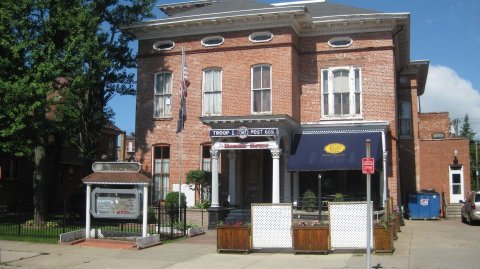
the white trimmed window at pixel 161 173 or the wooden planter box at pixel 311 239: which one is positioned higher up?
the white trimmed window at pixel 161 173

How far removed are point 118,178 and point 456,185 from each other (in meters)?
22.7

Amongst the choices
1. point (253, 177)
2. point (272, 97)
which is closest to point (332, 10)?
point (272, 97)

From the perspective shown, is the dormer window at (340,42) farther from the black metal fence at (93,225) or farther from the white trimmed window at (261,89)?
the black metal fence at (93,225)

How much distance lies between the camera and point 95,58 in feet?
76.3

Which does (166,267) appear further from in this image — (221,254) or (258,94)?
(258,94)

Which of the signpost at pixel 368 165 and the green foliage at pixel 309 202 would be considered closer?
the signpost at pixel 368 165

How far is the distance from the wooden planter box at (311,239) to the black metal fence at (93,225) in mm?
5331

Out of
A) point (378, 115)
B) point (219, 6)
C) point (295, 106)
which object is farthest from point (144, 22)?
point (378, 115)

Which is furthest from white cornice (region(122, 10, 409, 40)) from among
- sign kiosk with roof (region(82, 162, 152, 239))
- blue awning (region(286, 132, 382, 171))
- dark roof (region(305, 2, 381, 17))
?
sign kiosk with roof (region(82, 162, 152, 239))

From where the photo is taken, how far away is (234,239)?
16250 millimetres

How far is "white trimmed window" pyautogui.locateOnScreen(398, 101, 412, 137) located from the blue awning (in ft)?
28.3

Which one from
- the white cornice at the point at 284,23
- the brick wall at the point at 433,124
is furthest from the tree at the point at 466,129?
the white cornice at the point at 284,23

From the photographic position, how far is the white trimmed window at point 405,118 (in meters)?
32.0

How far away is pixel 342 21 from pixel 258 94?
16.8 ft
